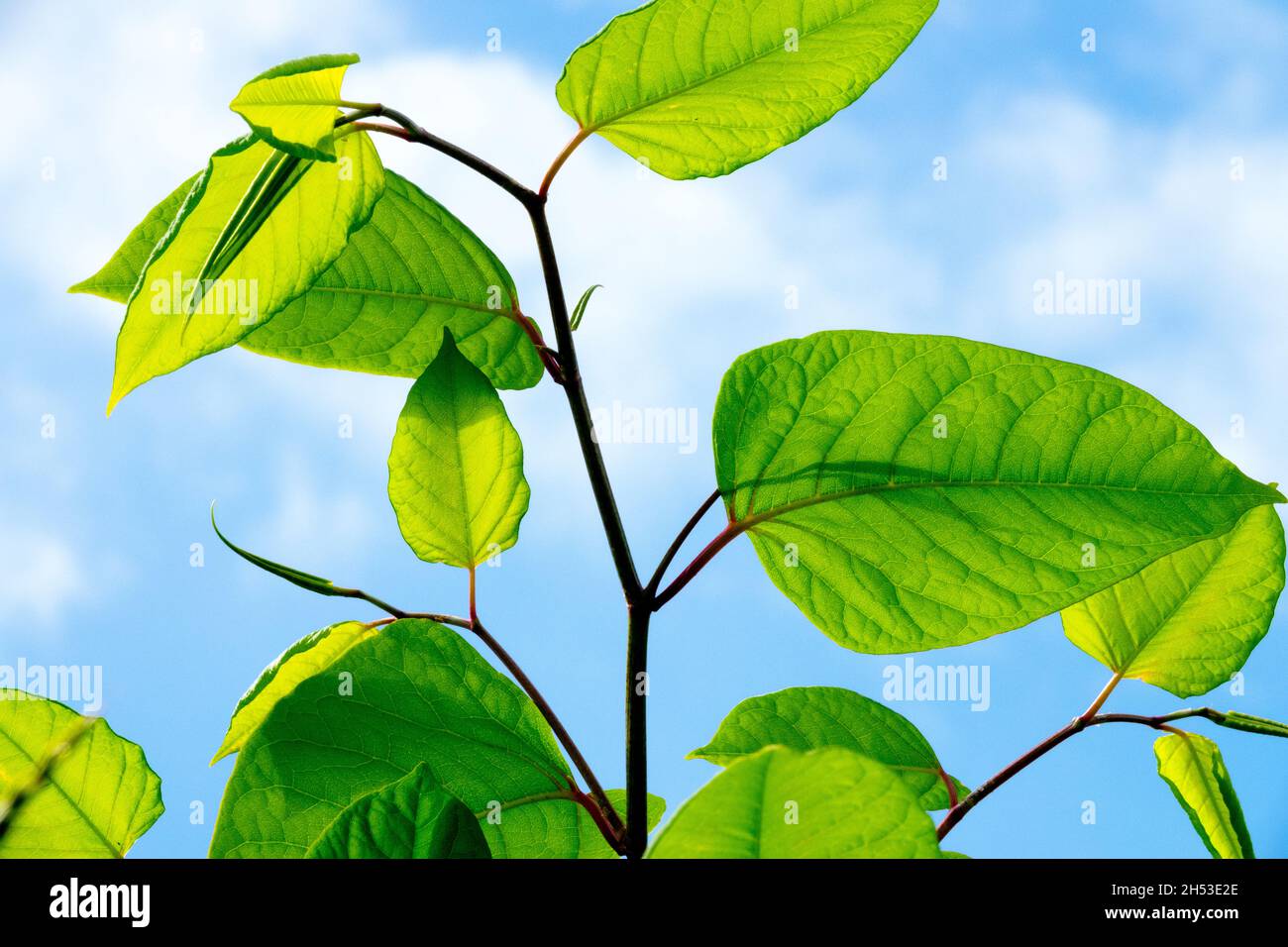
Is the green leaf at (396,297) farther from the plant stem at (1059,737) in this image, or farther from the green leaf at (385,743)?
the plant stem at (1059,737)

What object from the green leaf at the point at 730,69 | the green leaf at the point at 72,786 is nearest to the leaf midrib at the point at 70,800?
the green leaf at the point at 72,786

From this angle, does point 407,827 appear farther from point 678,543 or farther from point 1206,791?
point 1206,791

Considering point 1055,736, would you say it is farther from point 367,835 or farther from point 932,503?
point 367,835

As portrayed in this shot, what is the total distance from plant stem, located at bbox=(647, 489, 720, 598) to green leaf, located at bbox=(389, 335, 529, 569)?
0.34 ft

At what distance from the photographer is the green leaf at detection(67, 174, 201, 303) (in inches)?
20.6

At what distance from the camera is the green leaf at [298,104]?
1.35 ft

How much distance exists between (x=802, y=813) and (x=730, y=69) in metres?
0.36

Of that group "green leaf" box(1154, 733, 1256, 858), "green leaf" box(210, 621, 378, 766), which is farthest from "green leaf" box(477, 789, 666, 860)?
"green leaf" box(1154, 733, 1256, 858)

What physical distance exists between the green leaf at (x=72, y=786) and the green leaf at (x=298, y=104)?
0.94 feet

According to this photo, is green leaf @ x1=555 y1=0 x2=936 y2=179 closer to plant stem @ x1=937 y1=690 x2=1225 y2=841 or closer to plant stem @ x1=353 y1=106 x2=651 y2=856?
plant stem @ x1=353 y1=106 x2=651 y2=856

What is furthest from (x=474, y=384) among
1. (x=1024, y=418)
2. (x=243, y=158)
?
(x=1024, y=418)

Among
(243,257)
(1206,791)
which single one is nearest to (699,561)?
(243,257)

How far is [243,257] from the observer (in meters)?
0.47
